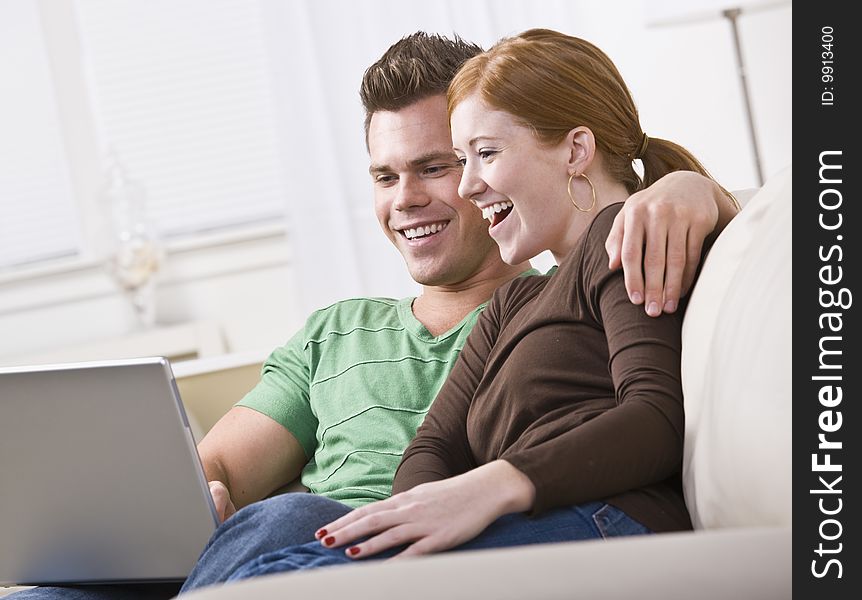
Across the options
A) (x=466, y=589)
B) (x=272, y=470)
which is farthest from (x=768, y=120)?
(x=466, y=589)

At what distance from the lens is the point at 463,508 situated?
978 millimetres

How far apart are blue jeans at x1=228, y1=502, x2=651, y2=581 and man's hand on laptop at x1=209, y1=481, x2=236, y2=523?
1.74ft

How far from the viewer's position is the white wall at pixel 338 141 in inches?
131

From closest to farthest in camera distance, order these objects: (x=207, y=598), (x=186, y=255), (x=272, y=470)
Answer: (x=207, y=598), (x=272, y=470), (x=186, y=255)

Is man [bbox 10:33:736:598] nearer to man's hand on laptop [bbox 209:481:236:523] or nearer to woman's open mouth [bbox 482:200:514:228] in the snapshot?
man's hand on laptop [bbox 209:481:236:523]

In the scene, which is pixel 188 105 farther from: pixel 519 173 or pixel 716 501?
pixel 716 501

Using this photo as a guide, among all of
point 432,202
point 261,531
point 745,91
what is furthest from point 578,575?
point 745,91

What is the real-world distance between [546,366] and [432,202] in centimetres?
63

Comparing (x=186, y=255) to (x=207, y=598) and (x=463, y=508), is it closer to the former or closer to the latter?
(x=463, y=508)

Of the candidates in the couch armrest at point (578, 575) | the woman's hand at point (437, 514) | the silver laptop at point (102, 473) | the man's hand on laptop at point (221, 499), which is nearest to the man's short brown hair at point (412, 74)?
the man's hand on laptop at point (221, 499)

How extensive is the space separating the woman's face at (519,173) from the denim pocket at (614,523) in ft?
1.74

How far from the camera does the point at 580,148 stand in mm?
1446

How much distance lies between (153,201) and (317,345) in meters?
1.95
